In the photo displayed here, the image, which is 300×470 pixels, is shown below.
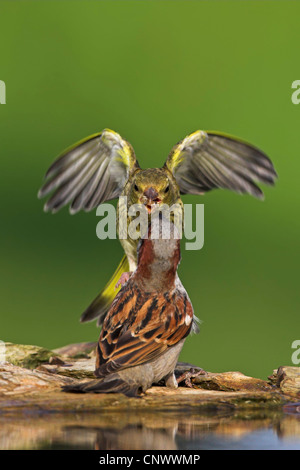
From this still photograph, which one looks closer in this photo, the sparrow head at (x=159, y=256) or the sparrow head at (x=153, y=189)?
the sparrow head at (x=159, y=256)

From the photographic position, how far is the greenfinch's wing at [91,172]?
6570 millimetres

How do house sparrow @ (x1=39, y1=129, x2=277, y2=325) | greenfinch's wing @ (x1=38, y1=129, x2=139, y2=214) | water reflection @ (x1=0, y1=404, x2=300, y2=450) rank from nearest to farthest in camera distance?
water reflection @ (x1=0, y1=404, x2=300, y2=450) < house sparrow @ (x1=39, y1=129, x2=277, y2=325) < greenfinch's wing @ (x1=38, y1=129, x2=139, y2=214)

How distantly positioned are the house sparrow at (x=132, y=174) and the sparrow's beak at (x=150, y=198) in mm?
90

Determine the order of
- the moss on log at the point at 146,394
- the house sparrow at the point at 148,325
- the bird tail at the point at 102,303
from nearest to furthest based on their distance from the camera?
1. the moss on log at the point at 146,394
2. the house sparrow at the point at 148,325
3. the bird tail at the point at 102,303

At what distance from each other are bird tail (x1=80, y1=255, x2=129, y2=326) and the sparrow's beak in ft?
2.77

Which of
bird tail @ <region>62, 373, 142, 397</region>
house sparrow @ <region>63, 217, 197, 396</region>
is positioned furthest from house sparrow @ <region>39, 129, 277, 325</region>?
bird tail @ <region>62, 373, 142, 397</region>

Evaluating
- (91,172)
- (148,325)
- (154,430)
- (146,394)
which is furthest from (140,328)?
(91,172)

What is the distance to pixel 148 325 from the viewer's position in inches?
170

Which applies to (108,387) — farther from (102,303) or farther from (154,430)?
(102,303)

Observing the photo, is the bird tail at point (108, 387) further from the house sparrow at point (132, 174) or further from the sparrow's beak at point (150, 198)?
the house sparrow at point (132, 174)

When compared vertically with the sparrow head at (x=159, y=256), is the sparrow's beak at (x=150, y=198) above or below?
above

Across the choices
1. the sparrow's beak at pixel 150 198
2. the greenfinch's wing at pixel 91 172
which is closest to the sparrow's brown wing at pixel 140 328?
the sparrow's beak at pixel 150 198

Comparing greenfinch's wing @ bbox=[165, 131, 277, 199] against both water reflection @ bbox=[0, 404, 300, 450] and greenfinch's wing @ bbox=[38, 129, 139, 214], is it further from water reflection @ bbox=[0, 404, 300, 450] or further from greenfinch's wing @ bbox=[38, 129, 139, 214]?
water reflection @ bbox=[0, 404, 300, 450]

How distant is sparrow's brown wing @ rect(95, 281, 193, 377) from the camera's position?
4.08 meters
